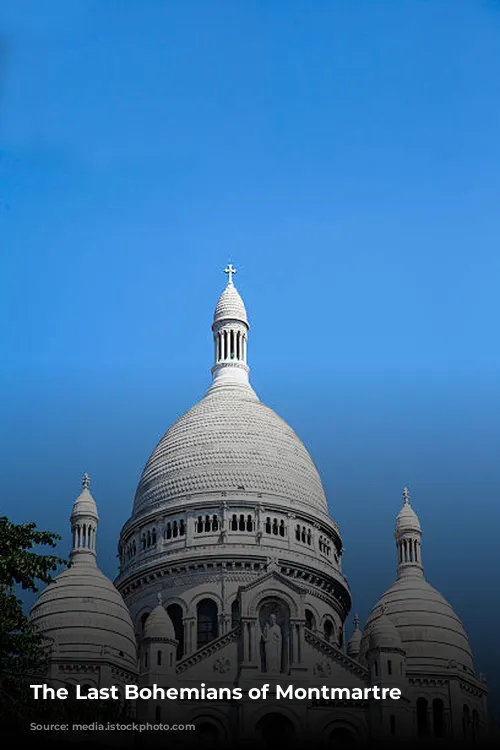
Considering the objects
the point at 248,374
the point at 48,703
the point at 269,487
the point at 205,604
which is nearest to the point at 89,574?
the point at 205,604

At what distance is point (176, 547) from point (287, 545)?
5.53m

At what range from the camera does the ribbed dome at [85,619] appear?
7438 centimetres

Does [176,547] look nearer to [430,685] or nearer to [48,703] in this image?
[430,685]

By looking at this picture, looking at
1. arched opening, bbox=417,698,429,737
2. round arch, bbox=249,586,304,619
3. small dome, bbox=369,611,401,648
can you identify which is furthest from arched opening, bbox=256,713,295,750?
arched opening, bbox=417,698,429,737

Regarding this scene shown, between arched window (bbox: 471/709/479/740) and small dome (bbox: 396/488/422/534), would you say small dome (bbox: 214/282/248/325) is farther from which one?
arched window (bbox: 471/709/479/740)

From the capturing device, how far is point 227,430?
91500 mm

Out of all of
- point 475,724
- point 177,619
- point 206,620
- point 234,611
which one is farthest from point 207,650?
point 475,724

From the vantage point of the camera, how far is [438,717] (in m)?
75.2

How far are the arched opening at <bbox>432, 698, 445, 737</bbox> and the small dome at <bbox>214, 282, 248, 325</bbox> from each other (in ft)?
98.5

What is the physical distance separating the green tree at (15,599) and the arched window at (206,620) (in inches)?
1234

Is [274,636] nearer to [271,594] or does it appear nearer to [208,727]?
[271,594]

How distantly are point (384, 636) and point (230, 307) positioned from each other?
31464 mm

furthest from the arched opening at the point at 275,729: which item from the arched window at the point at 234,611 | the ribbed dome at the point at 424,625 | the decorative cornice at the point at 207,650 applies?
the arched window at the point at 234,611

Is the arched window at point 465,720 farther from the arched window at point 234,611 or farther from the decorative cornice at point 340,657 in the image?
the arched window at point 234,611
